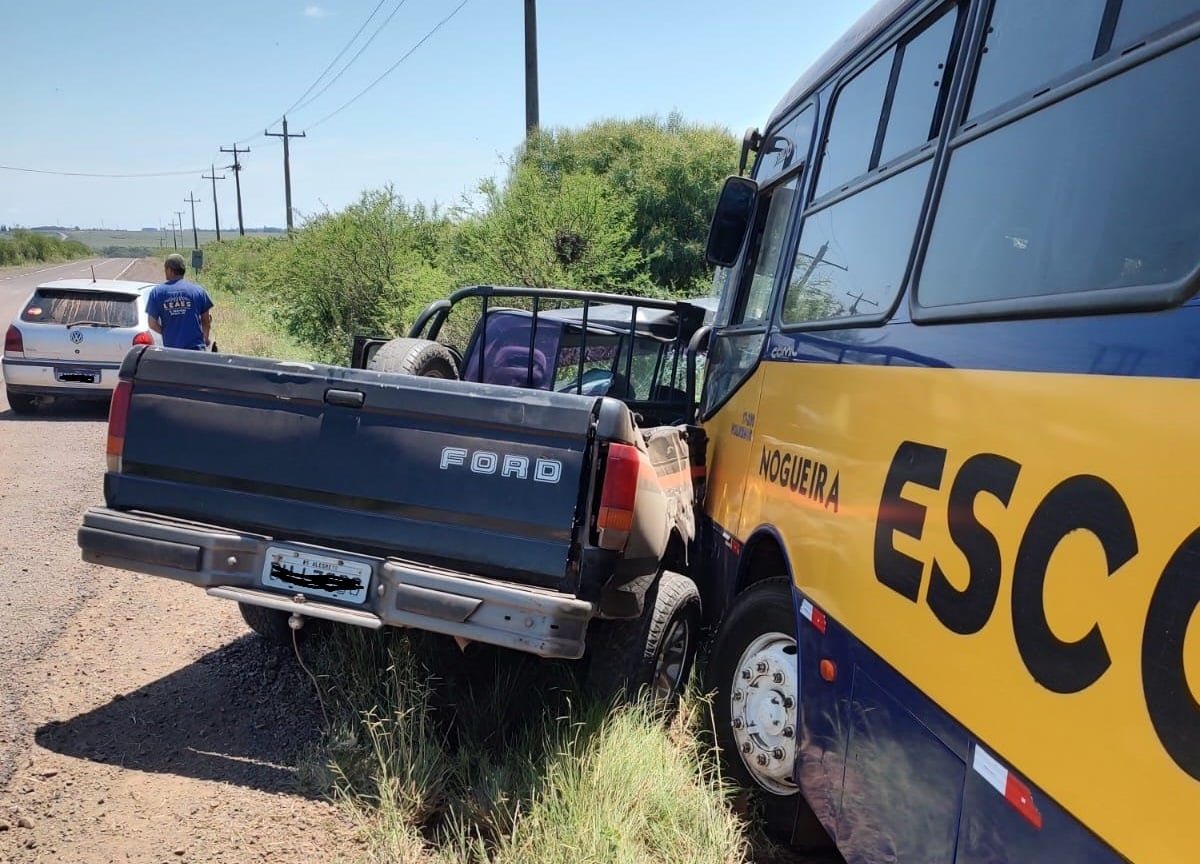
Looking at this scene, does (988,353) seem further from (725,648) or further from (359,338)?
(359,338)

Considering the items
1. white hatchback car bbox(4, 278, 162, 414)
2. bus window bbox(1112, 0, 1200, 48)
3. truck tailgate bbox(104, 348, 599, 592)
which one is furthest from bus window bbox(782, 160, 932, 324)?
white hatchback car bbox(4, 278, 162, 414)

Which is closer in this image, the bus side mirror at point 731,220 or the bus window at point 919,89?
the bus window at point 919,89

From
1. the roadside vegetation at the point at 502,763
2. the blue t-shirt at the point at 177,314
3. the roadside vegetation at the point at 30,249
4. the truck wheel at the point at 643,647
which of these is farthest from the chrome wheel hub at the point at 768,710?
the roadside vegetation at the point at 30,249

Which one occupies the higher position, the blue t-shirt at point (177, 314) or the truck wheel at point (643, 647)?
the blue t-shirt at point (177, 314)

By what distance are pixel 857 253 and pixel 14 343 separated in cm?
1074

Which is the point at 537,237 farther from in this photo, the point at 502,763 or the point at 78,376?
the point at 502,763

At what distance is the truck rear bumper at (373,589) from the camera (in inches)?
126

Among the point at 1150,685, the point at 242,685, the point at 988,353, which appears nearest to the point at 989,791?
the point at 1150,685

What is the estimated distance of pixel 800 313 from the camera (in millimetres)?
3672

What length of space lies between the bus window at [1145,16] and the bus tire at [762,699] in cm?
206

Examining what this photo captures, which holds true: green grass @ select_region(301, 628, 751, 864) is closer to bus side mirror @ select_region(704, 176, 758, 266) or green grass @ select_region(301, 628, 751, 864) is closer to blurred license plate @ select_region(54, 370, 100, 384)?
bus side mirror @ select_region(704, 176, 758, 266)

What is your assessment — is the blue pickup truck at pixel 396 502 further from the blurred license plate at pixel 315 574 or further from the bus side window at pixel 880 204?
the bus side window at pixel 880 204

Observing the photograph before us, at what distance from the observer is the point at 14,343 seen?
10562 mm

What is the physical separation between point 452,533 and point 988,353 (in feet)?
6.72
